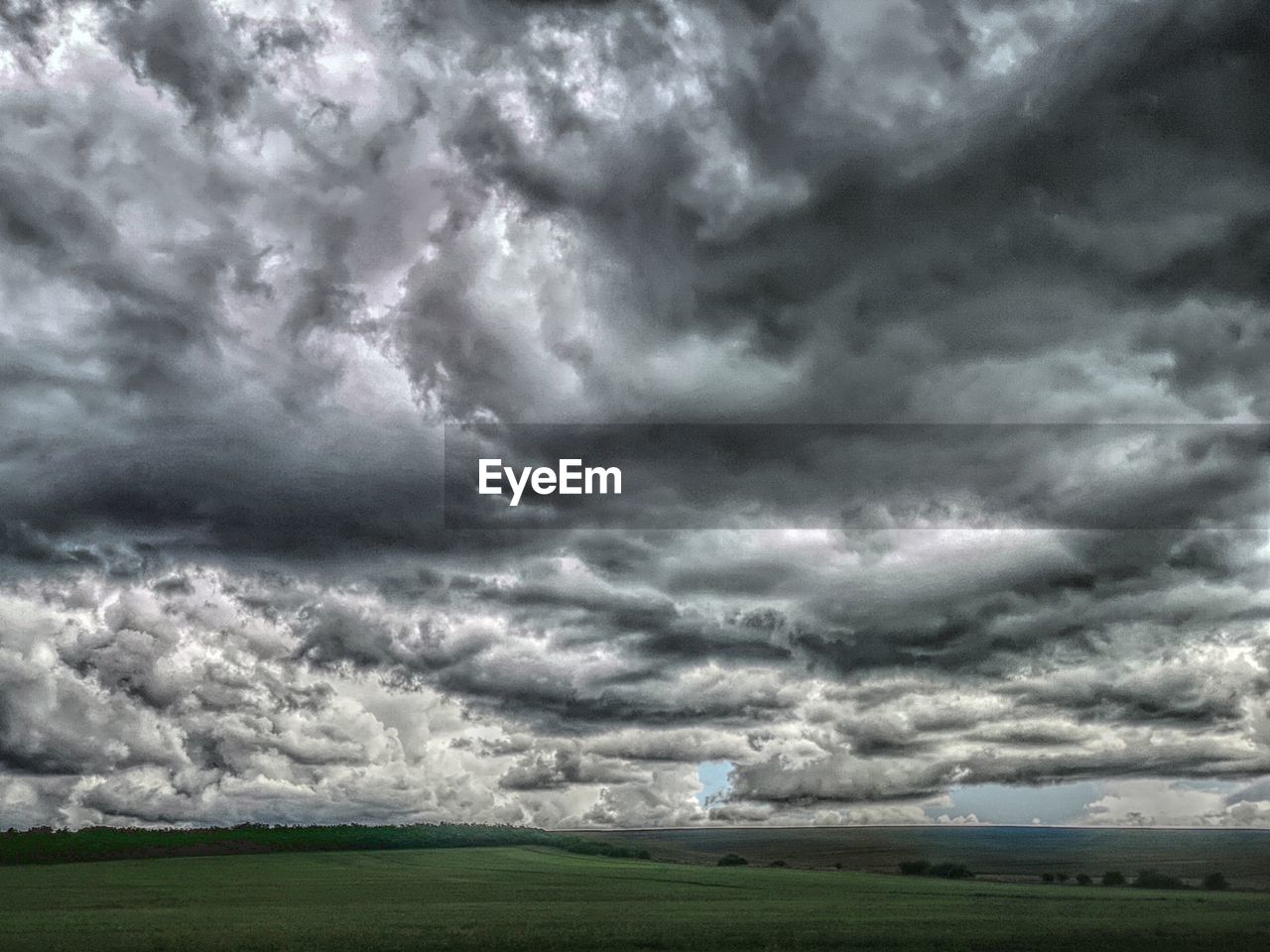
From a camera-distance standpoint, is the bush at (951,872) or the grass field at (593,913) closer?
the grass field at (593,913)

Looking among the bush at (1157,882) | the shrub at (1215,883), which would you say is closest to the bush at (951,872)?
the bush at (1157,882)

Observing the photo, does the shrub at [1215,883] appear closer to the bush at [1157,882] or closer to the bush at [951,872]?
the bush at [1157,882]

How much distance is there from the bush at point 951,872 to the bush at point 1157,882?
20.8 m

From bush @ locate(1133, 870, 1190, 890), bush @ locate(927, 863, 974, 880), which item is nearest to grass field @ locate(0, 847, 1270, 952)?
bush @ locate(1133, 870, 1190, 890)

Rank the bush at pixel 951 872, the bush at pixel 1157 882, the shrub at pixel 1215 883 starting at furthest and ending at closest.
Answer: the bush at pixel 951 872
the bush at pixel 1157 882
the shrub at pixel 1215 883

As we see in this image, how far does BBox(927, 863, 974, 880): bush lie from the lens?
141500 mm

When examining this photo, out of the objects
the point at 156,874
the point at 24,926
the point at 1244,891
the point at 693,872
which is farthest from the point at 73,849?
the point at 1244,891

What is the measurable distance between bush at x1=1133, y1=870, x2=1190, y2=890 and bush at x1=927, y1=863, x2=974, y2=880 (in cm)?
2077

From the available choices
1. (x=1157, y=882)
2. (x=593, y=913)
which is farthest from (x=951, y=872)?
(x=593, y=913)

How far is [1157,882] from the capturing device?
124625 millimetres

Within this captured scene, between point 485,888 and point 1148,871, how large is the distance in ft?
272

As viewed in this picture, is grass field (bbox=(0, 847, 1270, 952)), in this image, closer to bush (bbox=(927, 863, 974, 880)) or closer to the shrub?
bush (bbox=(927, 863, 974, 880))

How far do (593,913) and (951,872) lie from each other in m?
89.1

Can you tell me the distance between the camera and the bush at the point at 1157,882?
120 m
